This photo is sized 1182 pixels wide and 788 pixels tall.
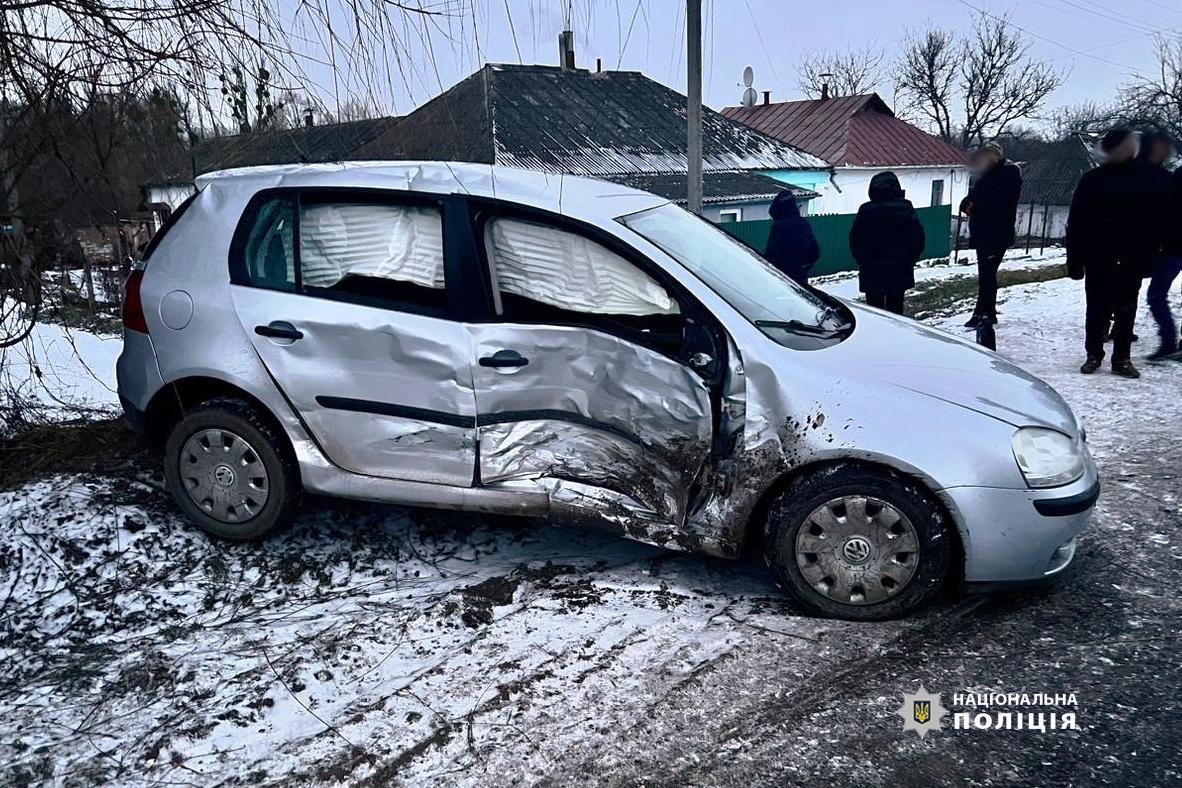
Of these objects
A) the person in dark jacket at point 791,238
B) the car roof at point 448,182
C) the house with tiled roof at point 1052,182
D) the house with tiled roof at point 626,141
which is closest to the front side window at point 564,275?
the car roof at point 448,182

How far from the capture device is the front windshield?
3.66 meters

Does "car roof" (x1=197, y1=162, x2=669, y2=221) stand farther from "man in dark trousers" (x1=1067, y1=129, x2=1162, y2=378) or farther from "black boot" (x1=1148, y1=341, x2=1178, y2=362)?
"black boot" (x1=1148, y1=341, x2=1178, y2=362)

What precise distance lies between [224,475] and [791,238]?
6058 mm

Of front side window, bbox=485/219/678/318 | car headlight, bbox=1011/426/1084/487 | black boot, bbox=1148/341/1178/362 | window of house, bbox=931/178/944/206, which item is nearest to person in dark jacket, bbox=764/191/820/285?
black boot, bbox=1148/341/1178/362

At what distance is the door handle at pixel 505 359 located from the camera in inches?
141

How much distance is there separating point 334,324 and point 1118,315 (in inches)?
222

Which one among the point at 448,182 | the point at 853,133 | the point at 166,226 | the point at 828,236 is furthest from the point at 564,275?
the point at 853,133

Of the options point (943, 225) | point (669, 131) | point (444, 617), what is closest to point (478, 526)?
point (444, 617)

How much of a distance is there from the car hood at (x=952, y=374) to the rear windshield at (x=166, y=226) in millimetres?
3027

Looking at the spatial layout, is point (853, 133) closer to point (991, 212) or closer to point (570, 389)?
point (991, 212)

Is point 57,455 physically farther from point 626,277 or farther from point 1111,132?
point 1111,132

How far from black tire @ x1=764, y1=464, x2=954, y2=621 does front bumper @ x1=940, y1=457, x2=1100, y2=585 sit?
9cm

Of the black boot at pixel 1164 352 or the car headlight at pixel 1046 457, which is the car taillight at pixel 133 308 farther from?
the black boot at pixel 1164 352

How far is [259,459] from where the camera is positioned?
3.85 m
